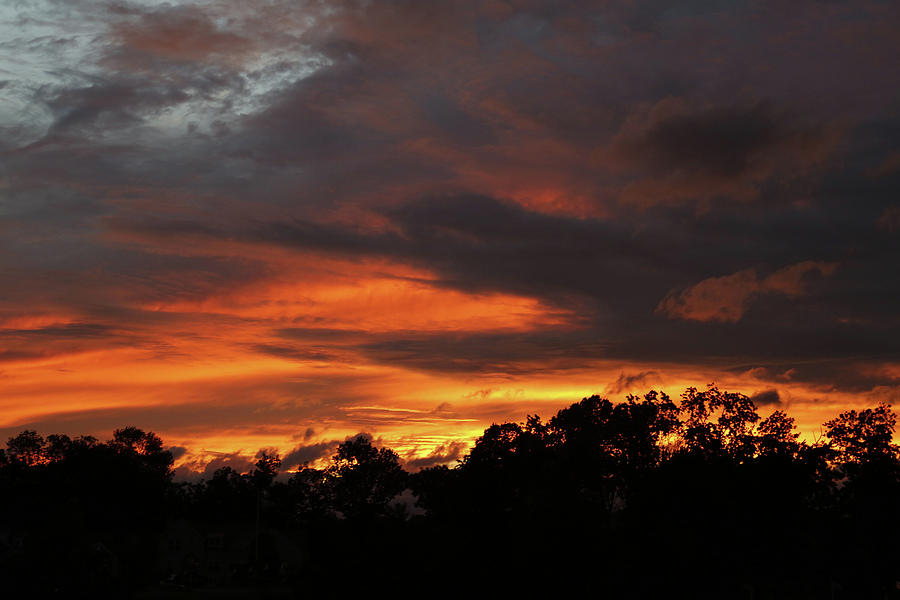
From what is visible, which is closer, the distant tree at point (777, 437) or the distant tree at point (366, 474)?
the distant tree at point (777, 437)

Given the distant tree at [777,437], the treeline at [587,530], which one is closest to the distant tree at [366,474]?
the treeline at [587,530]

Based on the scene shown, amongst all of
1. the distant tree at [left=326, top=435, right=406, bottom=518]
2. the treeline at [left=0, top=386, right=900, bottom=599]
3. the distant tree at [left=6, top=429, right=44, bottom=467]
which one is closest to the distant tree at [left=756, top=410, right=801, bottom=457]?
the treeline at [left=0, top=386, right=900, bottom=599]

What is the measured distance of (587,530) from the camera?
51.9 meters

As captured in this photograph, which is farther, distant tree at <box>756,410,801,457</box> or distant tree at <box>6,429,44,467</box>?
distant tree at <box>6,429,44,467</box>

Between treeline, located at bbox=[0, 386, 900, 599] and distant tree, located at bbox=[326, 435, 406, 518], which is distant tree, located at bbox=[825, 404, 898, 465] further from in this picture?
distant tree, located at bbox=[326, 435, 406, 518]

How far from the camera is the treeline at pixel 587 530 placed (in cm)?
4491

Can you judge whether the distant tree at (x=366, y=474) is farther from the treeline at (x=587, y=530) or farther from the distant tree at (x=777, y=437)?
the distant tree at (x=777, y=437)

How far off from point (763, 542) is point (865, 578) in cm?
1015

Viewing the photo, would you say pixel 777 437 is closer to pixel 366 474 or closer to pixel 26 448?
pixel 366 474

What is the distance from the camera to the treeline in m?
44.9

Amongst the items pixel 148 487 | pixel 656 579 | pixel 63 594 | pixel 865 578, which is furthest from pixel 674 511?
pixel 148 487

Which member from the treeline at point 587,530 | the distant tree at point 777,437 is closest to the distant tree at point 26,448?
the treeline at point 587,530

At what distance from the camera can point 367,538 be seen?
44.8m

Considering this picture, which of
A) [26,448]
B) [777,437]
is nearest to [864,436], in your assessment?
[777,437]
